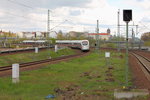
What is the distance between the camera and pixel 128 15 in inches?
424

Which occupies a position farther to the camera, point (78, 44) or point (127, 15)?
point (78, 44)

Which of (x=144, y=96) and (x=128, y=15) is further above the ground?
(x=128, y=15)

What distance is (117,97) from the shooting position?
33.1ft

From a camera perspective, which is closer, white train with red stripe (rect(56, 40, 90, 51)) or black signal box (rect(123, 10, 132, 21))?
black signal box (rect(123, 10, 132, 21))

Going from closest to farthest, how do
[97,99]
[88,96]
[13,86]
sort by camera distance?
[97,99]
[88,96]
[13,86]

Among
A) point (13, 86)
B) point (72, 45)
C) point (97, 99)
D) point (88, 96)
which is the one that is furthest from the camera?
point (72, 45)

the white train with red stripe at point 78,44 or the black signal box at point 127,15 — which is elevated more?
the black signal box at point 127,15

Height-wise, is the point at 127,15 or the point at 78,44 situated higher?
the point at 127,15

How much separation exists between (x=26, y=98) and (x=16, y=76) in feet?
16.2

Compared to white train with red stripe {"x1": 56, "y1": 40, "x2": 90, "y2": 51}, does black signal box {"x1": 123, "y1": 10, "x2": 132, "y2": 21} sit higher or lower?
higher

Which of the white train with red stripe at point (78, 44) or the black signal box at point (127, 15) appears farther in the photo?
the white train with red stripe at point (78, 44)

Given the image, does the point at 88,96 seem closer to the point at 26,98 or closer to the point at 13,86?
the point at 26,98

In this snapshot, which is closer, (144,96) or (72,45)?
(144,96)

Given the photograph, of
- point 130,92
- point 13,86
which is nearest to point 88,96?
point 130,92
